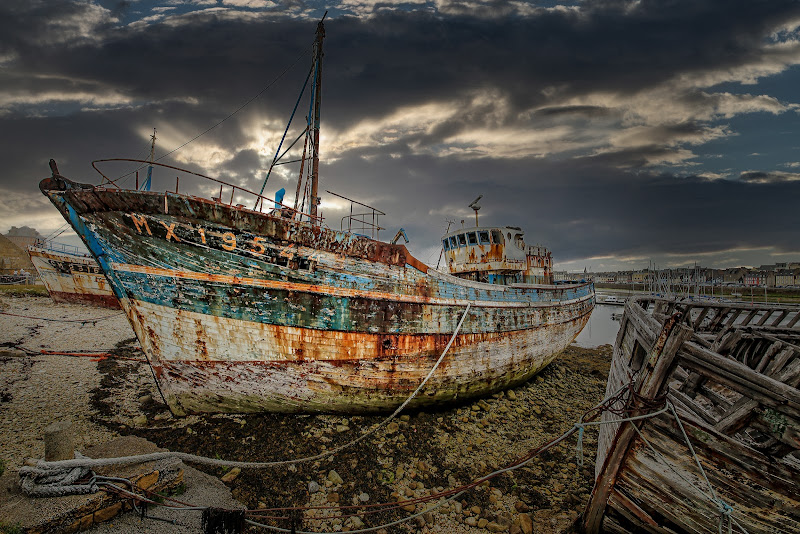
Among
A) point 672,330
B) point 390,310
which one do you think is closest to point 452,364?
point 390,310

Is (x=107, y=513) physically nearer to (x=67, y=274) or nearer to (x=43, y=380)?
(x=43, y=380)

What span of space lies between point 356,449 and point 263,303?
12.1ft

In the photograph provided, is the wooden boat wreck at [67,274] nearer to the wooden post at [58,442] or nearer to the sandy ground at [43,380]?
the sandy ground at [43,380]

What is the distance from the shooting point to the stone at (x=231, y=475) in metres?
5.19

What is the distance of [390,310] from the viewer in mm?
7008

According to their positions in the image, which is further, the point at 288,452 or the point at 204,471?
the point at 288,452

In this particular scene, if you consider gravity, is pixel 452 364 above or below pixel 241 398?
above

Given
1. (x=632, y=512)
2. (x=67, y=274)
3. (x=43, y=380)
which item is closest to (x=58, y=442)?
(x=632, y=512)

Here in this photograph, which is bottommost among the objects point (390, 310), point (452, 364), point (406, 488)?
point (406, 488)

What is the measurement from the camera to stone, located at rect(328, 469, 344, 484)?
5383 mm

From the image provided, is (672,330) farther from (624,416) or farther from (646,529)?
(646,529)

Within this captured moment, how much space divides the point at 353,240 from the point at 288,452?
4621mm

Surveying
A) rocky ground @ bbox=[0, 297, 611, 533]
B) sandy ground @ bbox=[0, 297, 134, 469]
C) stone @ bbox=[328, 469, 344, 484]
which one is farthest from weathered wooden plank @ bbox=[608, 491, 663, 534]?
sandy ground @ bbox=[0, 297, 134, 469]

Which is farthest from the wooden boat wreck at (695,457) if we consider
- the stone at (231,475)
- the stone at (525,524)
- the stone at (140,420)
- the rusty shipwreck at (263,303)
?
the stone at (140,420)
